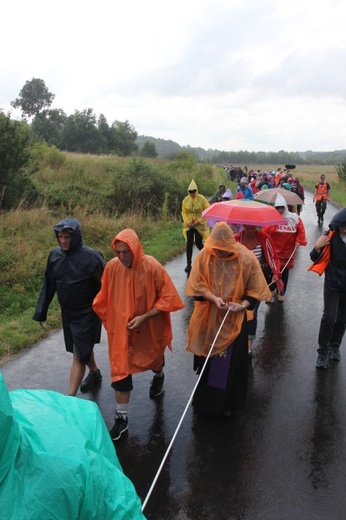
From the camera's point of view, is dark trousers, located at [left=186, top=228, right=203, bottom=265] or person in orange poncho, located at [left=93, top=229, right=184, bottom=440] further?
dark trousers, located at [left=186, top=228, right=203, bottom=265]

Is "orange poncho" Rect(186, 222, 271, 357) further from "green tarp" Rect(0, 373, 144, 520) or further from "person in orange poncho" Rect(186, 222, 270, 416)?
"green tarp" Rect(0, 373, 144, 520)

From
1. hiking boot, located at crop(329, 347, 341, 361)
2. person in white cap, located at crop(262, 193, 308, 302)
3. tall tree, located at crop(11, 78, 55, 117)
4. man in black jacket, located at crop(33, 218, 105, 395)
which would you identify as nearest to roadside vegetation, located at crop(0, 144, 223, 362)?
man in black jacket, located at crop(33, 218, 105, 395)

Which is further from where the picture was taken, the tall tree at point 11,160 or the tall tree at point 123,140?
the tall tree at point 123,140

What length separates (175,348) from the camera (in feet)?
19.1

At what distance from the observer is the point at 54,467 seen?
1470 mm

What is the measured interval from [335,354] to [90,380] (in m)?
3.00

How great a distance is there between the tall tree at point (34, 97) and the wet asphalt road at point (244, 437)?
7685 centimetres

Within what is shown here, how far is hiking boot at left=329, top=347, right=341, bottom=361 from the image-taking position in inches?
213

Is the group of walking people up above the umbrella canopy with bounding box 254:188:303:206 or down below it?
below

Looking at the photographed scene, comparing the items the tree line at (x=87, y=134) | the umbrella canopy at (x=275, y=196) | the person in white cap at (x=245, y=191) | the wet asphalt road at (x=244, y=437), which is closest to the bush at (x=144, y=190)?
the person in white cap at (x=245, y=191)

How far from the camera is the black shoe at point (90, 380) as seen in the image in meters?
4.72

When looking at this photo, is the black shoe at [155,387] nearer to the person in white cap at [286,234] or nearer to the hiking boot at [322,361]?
the hiking boot at [322,361]

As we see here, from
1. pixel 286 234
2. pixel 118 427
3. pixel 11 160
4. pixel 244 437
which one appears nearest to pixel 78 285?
pixel 118 427

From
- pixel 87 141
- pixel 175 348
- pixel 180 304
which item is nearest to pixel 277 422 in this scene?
pixel 180 304
